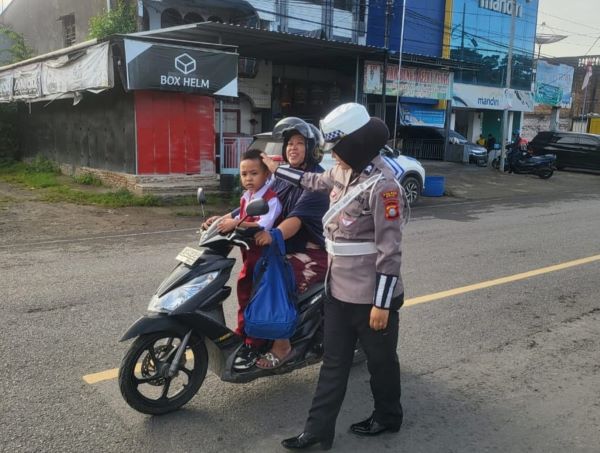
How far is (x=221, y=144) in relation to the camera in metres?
14.3

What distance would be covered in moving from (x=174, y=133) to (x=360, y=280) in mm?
10952

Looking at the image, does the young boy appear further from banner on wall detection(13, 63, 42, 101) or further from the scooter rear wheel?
the scooter rear wheel

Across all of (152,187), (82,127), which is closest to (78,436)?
(152,187)

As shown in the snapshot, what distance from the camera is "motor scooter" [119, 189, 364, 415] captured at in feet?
10.5

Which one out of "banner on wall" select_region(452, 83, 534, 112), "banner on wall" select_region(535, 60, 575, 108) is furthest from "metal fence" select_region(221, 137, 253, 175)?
"banner on wall" select_region(535, 60, 575, 108)

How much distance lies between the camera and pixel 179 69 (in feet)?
40.8

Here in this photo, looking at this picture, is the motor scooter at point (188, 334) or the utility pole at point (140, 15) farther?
the utility pole at point (140, 15)

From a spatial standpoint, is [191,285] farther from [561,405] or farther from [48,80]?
[48,80]

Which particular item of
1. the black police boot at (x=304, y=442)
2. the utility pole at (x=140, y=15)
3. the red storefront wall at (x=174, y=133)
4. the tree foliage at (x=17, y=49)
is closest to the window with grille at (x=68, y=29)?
the tree foliage at (x=17, y=49)

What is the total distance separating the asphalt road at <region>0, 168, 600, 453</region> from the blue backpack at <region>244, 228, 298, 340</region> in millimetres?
540

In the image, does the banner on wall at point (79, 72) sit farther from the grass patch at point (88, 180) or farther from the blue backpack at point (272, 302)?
the blue backpack at point (272, 302)

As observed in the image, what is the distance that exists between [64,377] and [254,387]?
49.7 inches

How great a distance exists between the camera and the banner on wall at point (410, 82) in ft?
59.7

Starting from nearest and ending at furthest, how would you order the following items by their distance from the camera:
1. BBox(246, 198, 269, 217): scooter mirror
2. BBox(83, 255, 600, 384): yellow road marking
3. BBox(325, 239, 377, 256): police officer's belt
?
BBox(325, 239, 377, 256): police officer's belt → BBox(246, 198, 269, 217): scooter mirror → BBox(83, 255, 600, 384): yellow road marking
